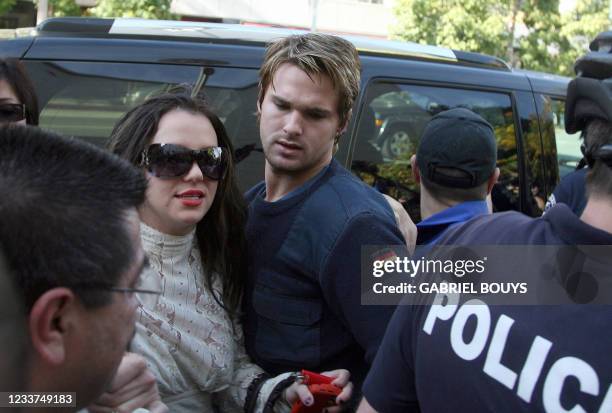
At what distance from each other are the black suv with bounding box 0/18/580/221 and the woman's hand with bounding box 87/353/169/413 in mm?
1737

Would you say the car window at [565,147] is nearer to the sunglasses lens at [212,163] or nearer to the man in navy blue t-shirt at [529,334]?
the sunglasses lens at [212,163]

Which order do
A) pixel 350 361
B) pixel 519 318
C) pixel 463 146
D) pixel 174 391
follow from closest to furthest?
pixel 519 318, pixel 174 391, pixel 350 361, pixel 463 146

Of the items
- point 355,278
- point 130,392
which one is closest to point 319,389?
point 355,278

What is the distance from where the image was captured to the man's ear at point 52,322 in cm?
107

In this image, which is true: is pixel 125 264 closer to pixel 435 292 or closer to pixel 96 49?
pixel 435 292

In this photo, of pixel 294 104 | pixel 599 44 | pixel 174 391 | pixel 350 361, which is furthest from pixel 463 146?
pixel 174 391

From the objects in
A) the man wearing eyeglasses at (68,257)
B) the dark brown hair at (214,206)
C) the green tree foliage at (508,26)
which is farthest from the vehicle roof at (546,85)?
the green tree foliage at (508,26)

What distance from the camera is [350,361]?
2121 millimetres

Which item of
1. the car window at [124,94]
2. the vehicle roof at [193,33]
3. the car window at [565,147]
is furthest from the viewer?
the car window at [565,147]

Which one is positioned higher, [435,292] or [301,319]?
[435,292]

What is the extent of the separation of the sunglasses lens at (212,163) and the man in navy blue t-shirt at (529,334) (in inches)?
31.8

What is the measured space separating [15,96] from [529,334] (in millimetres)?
2105

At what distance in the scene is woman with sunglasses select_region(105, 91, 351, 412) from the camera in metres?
1.98

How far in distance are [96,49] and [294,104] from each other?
1307 mm
